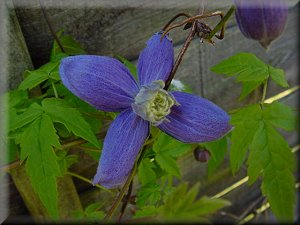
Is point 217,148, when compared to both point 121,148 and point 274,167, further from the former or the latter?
point 121,148

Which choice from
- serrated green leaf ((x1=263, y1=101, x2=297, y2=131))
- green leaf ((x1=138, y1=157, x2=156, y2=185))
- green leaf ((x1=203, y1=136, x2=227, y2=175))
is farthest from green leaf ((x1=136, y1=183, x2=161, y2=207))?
serrated green leaf ((x1=263, y1=101, x2=297, y2=131))

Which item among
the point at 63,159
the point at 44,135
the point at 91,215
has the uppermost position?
the point at 44,135

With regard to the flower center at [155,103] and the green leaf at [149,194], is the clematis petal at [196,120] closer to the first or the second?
the flower center at [155,103]

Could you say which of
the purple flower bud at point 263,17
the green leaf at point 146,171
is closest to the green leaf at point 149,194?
the green leaf at point 146,171

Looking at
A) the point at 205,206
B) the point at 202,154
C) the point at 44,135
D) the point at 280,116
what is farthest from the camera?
the point at 202,154

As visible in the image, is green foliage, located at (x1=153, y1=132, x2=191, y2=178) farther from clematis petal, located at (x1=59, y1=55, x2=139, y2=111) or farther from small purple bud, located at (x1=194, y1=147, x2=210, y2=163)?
clematis petal, located at (x1=59, y1=55, x2=139, y2=111)

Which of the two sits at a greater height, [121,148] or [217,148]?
[121,148]

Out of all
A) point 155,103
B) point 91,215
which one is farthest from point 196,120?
point 91,215
